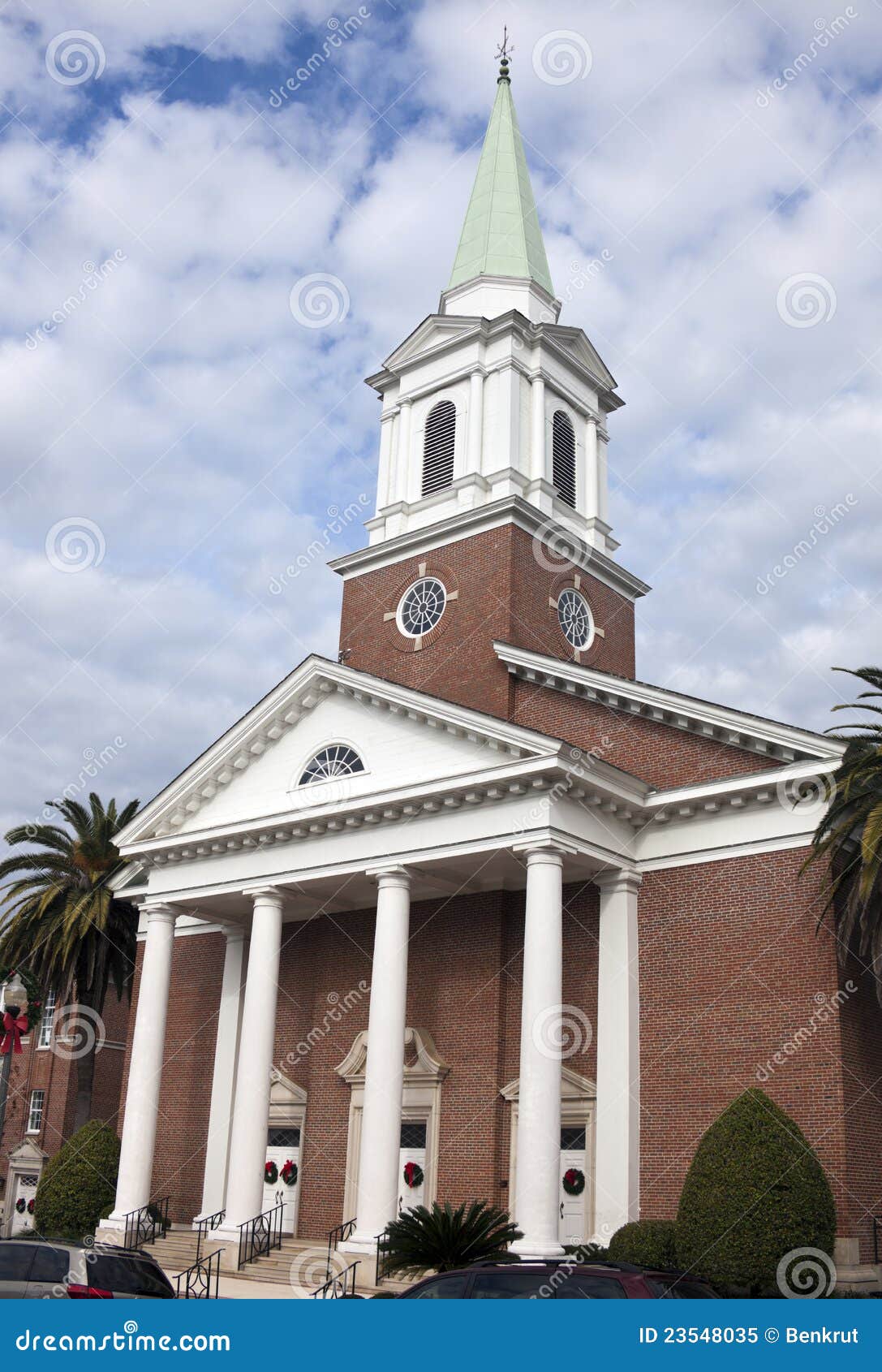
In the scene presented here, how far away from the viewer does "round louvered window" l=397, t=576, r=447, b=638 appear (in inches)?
1228

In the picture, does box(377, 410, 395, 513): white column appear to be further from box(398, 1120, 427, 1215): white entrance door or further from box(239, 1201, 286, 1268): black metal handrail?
box(239, 1201, 286, 1268): black metal handrail

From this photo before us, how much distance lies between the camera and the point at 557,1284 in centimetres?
1123

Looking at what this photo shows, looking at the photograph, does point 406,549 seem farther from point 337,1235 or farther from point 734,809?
point 337,1235

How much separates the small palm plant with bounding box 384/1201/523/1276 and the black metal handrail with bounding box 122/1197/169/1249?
9250 mm

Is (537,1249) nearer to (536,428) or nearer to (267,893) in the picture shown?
(267,893)

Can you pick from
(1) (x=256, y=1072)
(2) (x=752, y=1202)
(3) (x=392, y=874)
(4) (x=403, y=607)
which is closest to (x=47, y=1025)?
(1) (x=256, y=1072)

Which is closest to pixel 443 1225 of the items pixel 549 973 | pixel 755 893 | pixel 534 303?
pixel 549 973

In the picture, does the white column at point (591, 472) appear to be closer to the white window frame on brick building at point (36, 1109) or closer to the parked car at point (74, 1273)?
the parked car at point (74, 1273)

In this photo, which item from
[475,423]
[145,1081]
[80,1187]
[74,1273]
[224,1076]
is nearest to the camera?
[74,1273]

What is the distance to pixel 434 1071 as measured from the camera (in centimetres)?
2581

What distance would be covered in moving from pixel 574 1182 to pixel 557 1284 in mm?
12931

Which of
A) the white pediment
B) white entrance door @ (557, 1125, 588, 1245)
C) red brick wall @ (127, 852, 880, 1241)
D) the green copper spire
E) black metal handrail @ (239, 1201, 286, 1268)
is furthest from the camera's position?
the green copper spire

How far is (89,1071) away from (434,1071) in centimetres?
1575

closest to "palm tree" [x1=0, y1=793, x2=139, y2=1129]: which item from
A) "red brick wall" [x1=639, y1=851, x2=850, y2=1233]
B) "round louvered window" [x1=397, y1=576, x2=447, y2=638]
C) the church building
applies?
the church building
